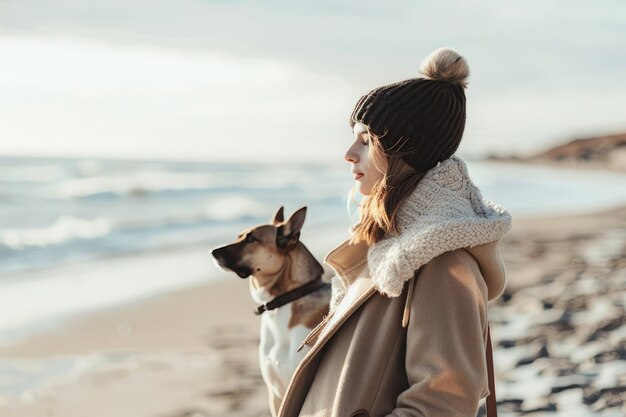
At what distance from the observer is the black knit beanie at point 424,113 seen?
229 centimetres

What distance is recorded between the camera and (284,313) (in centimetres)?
424

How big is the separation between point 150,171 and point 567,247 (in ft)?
87.3

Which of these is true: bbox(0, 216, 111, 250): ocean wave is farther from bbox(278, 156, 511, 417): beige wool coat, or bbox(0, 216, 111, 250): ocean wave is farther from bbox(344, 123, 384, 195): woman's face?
bbox(278, 156, 511, 417): beige wool coat

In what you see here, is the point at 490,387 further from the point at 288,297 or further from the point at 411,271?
the point at 288,297

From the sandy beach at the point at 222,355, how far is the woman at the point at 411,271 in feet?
11.7

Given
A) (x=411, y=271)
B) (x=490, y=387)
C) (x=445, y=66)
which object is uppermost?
(x=445, y=66)

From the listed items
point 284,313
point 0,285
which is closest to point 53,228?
point 0,285

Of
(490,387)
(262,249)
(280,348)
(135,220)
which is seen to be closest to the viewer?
(490,387)

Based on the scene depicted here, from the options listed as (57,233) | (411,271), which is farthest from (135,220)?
(411,271)

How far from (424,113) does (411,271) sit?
0.41 m

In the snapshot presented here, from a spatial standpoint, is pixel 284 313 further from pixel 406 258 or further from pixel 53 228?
pixel 53 228

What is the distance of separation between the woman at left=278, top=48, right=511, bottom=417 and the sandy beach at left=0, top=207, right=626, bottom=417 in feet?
11.7

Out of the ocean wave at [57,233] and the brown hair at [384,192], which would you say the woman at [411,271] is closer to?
the brown hair at [384,192]

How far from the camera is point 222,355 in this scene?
7281 millimetres
